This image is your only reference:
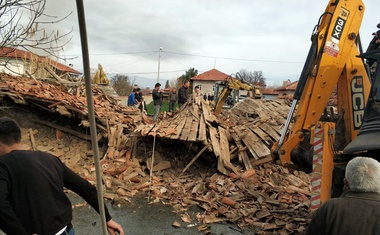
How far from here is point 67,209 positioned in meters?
2.36

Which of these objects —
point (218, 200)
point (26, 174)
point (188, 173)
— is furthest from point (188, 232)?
point (26, 174)

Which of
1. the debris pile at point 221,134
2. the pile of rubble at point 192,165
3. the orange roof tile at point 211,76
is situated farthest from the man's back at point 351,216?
the orange roof tile at point 211,76

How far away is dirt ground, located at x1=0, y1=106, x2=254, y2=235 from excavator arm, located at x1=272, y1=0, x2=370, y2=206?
1.91m

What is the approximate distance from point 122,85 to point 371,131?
40497 mm

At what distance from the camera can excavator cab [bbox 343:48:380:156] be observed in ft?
10.4

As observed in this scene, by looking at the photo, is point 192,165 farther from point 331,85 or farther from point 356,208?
point 356,208

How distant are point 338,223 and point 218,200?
194 inches

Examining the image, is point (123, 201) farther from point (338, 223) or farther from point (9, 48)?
point (338, 223)

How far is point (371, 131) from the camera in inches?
134

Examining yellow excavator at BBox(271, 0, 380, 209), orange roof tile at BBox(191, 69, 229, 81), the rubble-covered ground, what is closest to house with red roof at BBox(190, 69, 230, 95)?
orange roof tile at BBox(191, 69, 229, 81)

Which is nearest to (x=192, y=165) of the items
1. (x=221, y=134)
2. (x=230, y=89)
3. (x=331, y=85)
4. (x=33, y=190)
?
(x=221, y=134)

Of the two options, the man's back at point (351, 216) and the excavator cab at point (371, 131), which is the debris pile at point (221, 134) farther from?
the man's back at point (351, 216)

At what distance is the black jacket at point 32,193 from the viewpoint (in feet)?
6.70

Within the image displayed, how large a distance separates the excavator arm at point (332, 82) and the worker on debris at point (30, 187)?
148 inches
